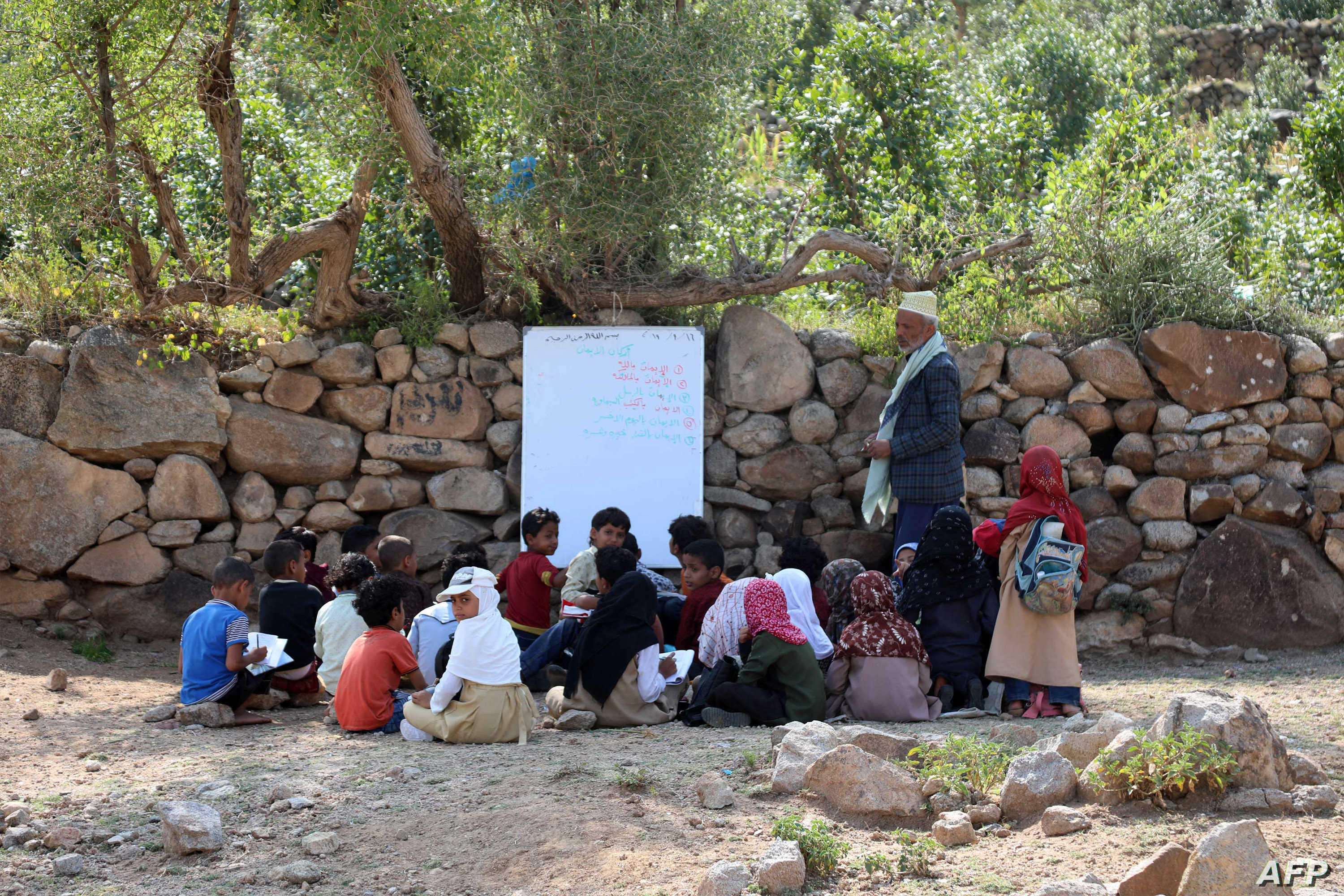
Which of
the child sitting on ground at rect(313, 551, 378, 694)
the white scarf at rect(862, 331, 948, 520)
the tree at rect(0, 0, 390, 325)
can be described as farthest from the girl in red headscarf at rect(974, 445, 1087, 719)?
the tree at rect(0, 0, 390, 325)

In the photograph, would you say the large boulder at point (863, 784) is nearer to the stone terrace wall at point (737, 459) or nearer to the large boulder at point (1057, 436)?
the stone terrace wall at point (737, 459)

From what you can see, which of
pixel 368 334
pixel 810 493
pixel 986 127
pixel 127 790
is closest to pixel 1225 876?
pixel 127 790

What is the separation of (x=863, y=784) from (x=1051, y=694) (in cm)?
202

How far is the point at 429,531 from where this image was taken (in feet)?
21.7

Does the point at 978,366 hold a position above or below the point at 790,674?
above

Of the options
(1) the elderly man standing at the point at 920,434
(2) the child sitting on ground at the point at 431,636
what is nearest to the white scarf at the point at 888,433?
(1) the elderly man standing at the point at 920,434

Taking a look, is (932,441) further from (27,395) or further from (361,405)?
(27,395)

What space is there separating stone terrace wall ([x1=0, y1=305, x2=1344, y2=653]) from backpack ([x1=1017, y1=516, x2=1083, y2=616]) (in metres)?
1.77

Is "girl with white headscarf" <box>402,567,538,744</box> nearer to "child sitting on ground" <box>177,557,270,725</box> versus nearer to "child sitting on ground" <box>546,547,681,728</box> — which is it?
"child sitting on ground" <box>546,547,681,728</box>

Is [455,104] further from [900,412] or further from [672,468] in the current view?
[900,412]

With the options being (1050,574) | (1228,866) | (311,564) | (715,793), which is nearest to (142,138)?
(311,564)

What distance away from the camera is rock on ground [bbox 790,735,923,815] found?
3.20 m

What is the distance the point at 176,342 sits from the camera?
6.64 meters

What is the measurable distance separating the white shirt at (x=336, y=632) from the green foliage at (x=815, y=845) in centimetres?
283
